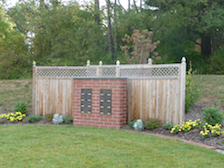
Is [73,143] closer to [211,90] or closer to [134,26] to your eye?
[211,90]

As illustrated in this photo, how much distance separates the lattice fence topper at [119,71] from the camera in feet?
22.5

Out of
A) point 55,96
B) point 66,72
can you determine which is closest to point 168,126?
point 66,72

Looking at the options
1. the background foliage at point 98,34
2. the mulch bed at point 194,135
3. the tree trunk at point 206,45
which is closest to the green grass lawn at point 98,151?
the mulch bed at point 194,135

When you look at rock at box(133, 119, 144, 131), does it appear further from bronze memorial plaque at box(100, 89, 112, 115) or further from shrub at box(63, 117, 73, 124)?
shrub at box(63, 117, 73, 124)

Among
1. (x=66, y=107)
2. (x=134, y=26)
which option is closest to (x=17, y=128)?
(x=66, y=107)

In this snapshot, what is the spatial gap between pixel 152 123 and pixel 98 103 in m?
1.58

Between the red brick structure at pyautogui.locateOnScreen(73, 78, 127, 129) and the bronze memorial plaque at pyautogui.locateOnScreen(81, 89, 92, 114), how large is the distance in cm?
7

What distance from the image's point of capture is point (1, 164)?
12.5ft

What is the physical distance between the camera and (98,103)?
7156mm

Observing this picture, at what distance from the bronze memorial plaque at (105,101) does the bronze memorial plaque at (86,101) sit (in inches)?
14.2

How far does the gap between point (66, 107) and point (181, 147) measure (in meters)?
4.46

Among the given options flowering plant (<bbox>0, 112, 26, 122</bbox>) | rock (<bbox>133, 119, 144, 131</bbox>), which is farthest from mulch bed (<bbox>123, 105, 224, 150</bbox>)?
flowering plant (<bbox>0, 112, 26, 122</bbox>)

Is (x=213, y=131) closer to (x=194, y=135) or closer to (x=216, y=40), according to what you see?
(x=194, y=135)

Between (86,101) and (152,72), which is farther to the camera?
(86,101)
